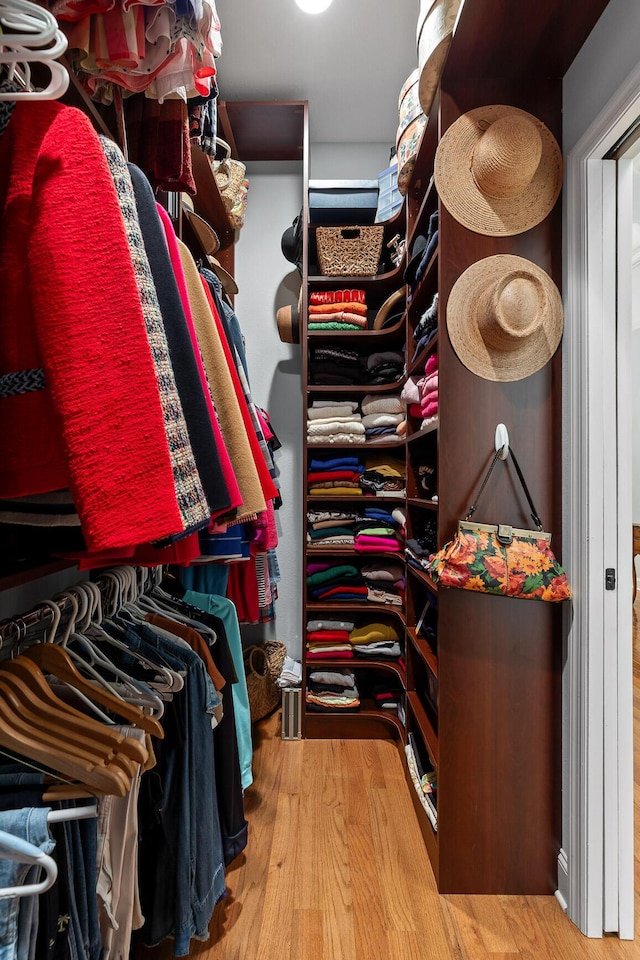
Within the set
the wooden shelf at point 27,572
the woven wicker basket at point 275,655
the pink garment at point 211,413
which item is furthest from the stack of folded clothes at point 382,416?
the wooden shelf at point 27,572

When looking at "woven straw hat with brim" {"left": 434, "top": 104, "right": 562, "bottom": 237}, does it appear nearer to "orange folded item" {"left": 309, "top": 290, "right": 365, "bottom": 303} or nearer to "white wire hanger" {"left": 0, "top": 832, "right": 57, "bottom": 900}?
"orange folded item" {"left": 309, "top": 290, "right": 365, "bottom": 303}

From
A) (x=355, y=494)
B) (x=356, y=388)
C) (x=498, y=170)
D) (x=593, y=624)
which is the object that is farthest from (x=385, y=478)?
(x=498, y=170)

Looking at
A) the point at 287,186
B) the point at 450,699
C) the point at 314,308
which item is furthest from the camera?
the point at 287,186

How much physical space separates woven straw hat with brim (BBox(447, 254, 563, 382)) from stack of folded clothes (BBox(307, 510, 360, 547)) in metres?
1.14

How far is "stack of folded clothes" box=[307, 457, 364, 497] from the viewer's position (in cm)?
246

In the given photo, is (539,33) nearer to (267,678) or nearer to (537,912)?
(537,912)

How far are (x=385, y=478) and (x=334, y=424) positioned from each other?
1.14 feet

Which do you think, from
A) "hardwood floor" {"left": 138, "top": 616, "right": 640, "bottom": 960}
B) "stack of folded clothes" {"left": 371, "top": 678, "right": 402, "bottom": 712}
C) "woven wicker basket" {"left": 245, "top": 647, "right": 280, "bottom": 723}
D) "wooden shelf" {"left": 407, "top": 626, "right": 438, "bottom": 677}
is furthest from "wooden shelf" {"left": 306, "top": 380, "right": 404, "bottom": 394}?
"hardwood floor" {"left": 138, "top": 616, "right": 640, "bottom": 960}

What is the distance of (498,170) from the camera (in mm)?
1447

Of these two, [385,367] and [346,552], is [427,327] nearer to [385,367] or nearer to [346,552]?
[385,367]

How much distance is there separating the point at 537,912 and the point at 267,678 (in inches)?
54.3

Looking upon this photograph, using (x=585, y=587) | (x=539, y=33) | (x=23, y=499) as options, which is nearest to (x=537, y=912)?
(x=585, y=587)

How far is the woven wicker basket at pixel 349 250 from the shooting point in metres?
2.40

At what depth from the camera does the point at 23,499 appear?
81cm
